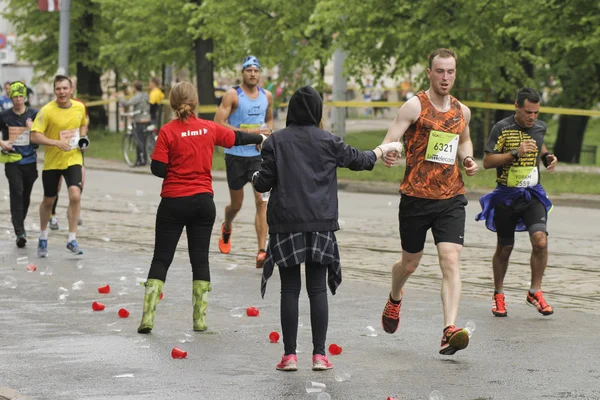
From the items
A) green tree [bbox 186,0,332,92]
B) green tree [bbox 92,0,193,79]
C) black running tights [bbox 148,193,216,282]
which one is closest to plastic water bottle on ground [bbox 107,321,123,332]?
black running tights [bbox 148,193,216,282]

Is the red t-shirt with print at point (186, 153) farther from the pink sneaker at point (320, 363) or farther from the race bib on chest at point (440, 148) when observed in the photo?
the pink sneaker at point (320, 363)

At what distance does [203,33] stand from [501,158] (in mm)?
24770

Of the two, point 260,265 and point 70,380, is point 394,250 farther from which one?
point 70,380

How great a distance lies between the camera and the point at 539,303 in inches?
392

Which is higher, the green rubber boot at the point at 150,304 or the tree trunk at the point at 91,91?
the green rubber boot at the point at 150,304

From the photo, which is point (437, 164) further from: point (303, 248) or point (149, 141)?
point (149, 141)

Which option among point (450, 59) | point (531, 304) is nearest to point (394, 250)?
point (531, 304)

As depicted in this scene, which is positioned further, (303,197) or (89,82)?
(89,82)

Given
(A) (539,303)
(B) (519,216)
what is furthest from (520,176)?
(A) (539,303)

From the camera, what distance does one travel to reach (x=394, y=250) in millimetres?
14523

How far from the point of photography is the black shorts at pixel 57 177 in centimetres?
1362

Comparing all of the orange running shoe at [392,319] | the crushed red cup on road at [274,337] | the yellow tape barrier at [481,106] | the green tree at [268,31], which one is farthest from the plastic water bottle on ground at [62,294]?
the green tree at [268,31]

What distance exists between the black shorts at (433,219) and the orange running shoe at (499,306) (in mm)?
1425

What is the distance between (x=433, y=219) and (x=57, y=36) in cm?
3741
